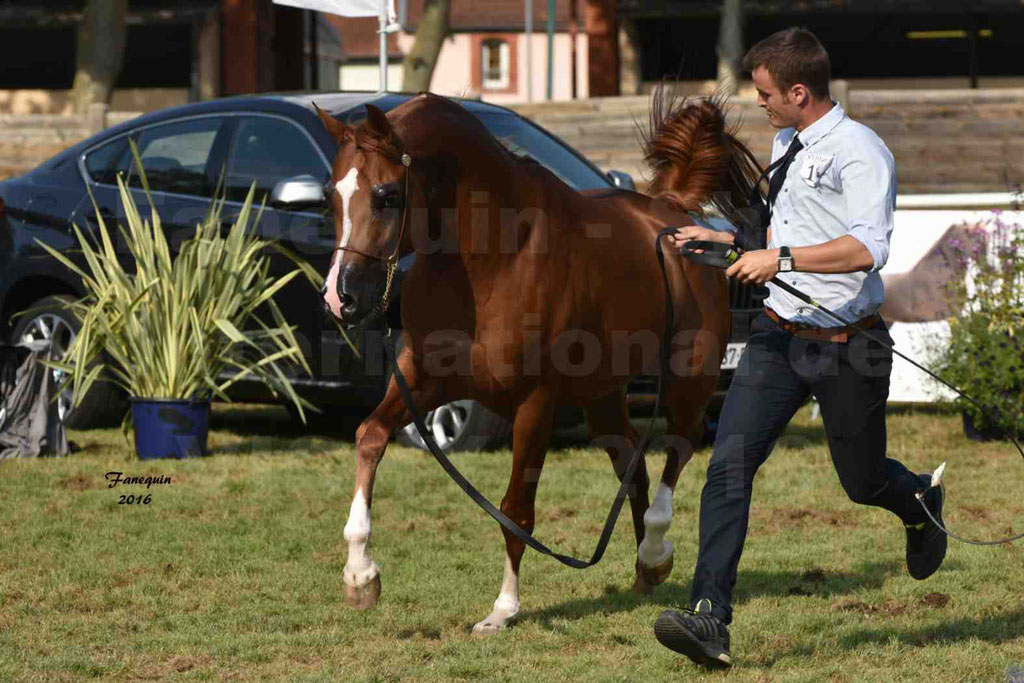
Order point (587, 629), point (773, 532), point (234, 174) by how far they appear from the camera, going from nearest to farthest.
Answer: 1. point (587, 629)
2. point (773, 532)
3. point (234, 174)

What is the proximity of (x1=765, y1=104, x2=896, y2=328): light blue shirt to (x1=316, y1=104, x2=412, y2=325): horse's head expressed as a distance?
1.26 m

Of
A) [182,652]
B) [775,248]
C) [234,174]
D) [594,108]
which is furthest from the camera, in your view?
[594,108]

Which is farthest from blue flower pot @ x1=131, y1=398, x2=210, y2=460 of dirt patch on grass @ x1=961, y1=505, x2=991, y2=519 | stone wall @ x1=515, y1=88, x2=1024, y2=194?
stone wall @ x1=515, y1=88, x2=1024, y2=194

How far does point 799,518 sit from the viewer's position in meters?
7.73

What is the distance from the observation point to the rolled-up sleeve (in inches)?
187

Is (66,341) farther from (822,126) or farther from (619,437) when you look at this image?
(822,126)

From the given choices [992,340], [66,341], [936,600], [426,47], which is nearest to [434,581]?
[936,600]

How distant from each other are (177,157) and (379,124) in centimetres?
482

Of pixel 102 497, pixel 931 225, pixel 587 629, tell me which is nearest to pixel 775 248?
pixel 587 629

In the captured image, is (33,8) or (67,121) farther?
(33,8)

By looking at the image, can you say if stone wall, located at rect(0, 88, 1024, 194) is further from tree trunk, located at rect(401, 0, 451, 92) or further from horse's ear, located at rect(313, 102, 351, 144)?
horse's ear, located at rect(313, 102, 351, 144)

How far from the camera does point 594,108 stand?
18.4 m

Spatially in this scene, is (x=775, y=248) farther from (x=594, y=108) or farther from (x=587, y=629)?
(x=594, y=108)

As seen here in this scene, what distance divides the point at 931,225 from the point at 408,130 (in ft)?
22.9
